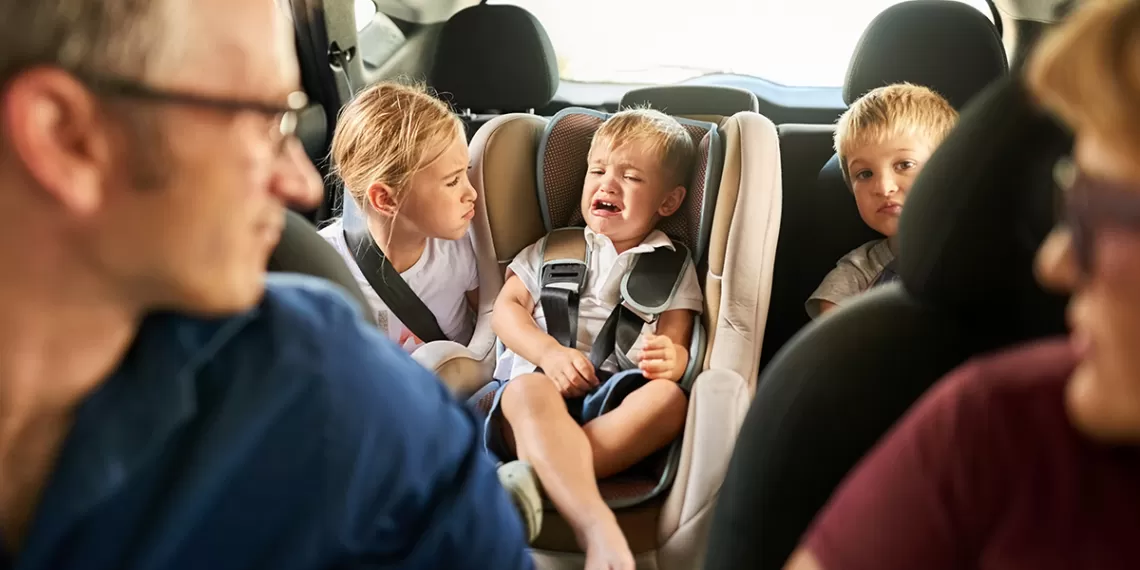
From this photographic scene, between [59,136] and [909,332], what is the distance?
2.14ft

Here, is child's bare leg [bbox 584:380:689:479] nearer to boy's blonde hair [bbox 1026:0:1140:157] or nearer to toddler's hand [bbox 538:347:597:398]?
toddler's hand [bbox 538:347:597:398]

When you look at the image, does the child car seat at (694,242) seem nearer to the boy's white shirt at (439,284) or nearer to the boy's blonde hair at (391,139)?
the boy's white shirt at (439,284)

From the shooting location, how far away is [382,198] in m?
1.62

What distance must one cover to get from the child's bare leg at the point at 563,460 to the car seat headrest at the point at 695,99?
37.3 inches

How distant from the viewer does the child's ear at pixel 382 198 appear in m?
1.61

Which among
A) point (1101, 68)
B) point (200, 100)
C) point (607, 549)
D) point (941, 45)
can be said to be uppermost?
point (1101, 68)

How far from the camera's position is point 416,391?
26.3 inches

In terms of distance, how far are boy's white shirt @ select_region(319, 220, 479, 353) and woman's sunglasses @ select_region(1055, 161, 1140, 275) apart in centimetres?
128

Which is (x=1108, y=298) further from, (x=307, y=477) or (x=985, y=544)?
(x=307, y=477)

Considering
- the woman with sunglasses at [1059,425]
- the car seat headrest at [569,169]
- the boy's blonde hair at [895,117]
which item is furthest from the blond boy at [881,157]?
the woman with sunglasses at [1059,425]

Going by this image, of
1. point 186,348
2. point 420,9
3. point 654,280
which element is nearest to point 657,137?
point 654,280

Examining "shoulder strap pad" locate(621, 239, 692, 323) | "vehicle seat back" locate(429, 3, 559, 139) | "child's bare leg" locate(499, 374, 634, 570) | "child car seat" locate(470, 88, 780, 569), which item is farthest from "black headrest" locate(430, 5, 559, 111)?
"child's bare leg" locate(499, 374, 634, 570)

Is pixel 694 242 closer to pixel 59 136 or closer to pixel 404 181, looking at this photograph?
Result: pixel 404 181

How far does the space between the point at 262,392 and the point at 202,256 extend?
132 mm
